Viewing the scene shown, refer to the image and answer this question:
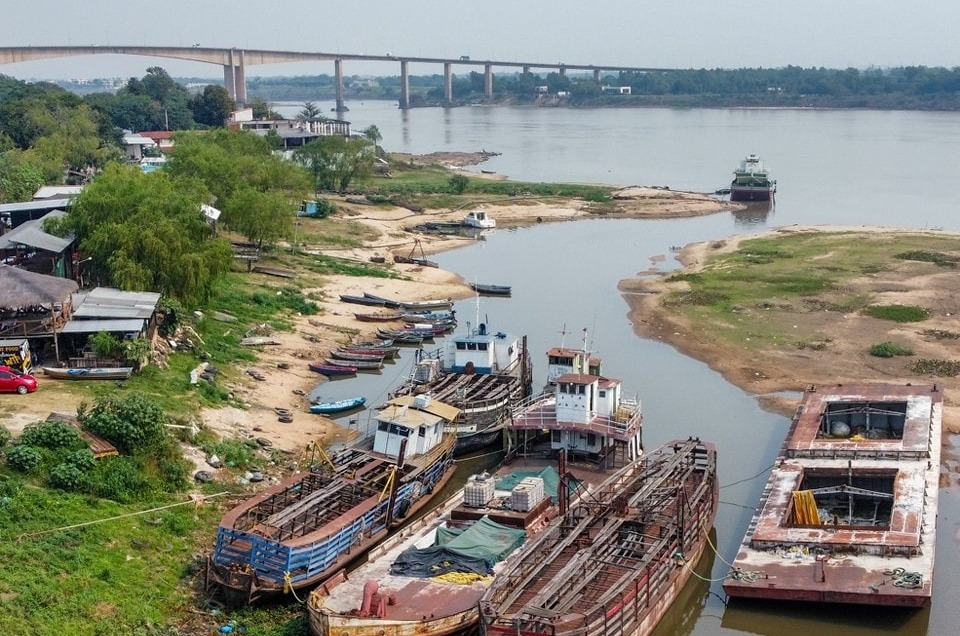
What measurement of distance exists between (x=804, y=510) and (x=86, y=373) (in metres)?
24.7

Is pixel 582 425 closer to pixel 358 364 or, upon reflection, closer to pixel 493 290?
pixel 358 364

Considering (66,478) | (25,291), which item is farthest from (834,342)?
(66,478)

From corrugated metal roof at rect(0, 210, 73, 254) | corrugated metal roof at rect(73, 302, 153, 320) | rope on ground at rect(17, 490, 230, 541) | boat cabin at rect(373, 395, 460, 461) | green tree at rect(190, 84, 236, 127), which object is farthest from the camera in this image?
green tree at rect(190, 84, 236, 127)

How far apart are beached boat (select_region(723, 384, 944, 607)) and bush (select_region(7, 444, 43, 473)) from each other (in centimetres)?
1881

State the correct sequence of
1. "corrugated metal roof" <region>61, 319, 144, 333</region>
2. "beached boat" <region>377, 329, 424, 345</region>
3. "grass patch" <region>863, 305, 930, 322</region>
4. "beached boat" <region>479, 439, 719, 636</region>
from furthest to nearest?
1. "grass patch" <region>863, 305, 930, 322</region>
2. "beached boat" <region>377, 329, 424, 345</region>
3. "corrugated metal roof" <region>61, 319, 144, 333</region>
4. "beached boat" <region>479, 439, 719, 636</region>

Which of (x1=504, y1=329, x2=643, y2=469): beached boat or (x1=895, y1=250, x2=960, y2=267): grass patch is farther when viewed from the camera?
(x1=895, y1=250, x2=960, y2=267): grass patch

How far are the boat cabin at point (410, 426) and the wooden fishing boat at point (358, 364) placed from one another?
543 inches

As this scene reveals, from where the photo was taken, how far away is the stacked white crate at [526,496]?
100 ft

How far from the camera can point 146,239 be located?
48.4 meters

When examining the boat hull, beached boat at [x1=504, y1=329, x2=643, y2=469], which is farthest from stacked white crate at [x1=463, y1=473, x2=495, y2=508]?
the boat hull

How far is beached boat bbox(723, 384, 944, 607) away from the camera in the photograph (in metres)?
27.1

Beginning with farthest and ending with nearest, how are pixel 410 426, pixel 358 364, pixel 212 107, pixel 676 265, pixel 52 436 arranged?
pixel 212 107 < pixel 676 265 < pixel 358 364 < pixel 410 426 < pixel 52 436

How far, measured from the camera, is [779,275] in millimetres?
68250

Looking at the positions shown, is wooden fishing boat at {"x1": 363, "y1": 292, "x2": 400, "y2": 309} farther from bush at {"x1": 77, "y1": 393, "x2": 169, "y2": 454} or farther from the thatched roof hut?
bush at {"x1": 77, "y1": 393, "x2": 169, "y2": 454}
